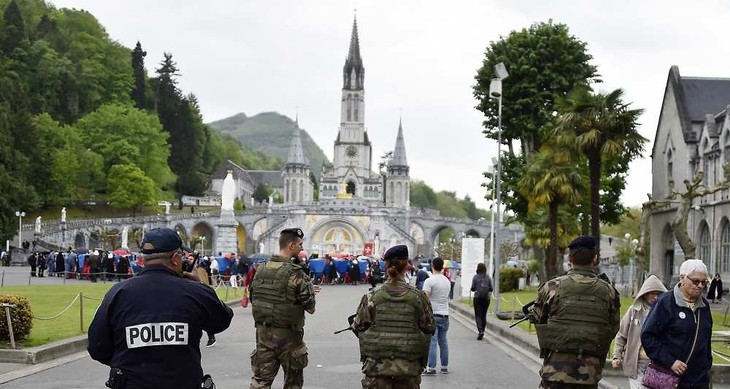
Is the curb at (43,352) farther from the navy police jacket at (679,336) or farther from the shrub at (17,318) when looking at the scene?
the navy police jacket at (679,336)

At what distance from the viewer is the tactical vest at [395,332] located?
28.1 feet

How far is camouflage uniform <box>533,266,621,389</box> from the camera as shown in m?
8.35

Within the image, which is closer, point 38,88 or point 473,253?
point 473,253

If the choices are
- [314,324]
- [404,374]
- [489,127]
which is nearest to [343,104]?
[489,127]

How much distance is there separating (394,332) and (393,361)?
0.25 m

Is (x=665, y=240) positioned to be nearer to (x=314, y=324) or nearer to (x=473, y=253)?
(x=473, y=253)

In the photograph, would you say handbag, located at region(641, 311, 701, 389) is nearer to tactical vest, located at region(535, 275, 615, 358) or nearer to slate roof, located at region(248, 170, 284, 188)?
tactical vest, located at region(535, 275, 615, 358)

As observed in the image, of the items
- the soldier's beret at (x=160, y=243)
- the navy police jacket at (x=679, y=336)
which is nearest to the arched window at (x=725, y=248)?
the navy police jacket at (x=679, y=336)

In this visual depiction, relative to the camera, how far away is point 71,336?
1689 centimetres

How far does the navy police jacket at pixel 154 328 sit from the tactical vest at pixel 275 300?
12.1ft

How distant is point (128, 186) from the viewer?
97.2 meters

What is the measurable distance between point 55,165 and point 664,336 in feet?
280

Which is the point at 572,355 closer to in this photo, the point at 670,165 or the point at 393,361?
the point at 393,361

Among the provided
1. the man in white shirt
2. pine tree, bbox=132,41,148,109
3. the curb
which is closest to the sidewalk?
the man in white shirt
